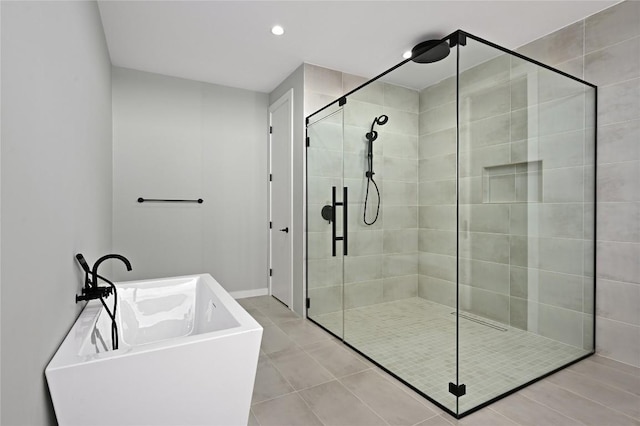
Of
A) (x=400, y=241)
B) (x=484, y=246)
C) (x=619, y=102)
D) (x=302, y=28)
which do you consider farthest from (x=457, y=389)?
(x=302, y=28)

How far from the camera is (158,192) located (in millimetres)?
3633

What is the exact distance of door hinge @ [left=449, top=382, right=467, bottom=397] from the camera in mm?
1786

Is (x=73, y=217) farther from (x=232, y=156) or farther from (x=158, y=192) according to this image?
(x=232, y=156)

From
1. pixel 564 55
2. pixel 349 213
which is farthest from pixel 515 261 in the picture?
pixel 564 55

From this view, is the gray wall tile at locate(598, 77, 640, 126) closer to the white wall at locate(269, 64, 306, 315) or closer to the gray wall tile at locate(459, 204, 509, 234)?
the gray wall tile at locate(459, 204, 509, 234)

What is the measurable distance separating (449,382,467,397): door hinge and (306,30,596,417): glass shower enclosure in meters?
0.01

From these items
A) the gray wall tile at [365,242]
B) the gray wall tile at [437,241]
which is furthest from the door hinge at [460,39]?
the gray wall tile at [365,242]

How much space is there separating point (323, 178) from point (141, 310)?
5.82ft

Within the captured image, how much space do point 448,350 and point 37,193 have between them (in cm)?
202

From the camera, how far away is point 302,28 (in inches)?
107

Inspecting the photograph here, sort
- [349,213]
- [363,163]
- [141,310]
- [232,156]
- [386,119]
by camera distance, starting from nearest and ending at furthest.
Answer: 1. [141,310]
2. [386,119]
3. [363,163]
4. [349,213]
5. [232,156]

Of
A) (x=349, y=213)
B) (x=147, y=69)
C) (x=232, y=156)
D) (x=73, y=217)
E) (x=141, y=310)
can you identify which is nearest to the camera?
(x=73, y=217)

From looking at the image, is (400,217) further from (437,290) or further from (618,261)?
(618,261)

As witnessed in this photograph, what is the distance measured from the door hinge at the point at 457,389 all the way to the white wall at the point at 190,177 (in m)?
2.77
